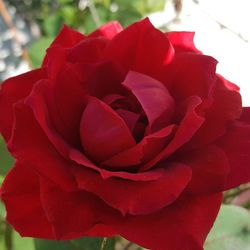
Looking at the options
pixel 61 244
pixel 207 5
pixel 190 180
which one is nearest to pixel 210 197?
pixel 190 180

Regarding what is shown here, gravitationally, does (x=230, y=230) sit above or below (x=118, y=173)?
below

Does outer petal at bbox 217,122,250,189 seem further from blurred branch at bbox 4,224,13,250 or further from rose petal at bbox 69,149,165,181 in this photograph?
blurred branch at bbox 4,224,13,250

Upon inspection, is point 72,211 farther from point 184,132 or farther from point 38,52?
point 38,52

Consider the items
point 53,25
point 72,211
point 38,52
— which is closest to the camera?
point 72,211

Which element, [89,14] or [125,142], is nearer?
[125,142]

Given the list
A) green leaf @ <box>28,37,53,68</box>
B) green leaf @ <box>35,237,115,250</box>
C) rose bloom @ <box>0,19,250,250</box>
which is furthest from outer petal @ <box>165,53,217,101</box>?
green leaf @ <box>28,37,53,68</box>

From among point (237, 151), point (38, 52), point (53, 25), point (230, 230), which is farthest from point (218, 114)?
point (53, 25)

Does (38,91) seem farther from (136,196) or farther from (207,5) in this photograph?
(207,5)

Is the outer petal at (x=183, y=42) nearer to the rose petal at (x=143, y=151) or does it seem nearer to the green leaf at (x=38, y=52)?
the rose petal at (x=143, y=151)
